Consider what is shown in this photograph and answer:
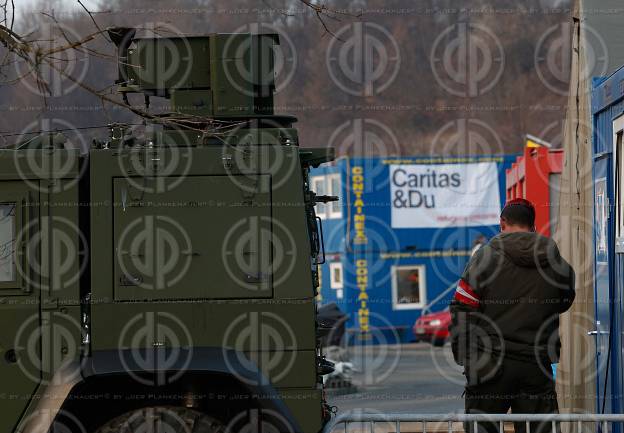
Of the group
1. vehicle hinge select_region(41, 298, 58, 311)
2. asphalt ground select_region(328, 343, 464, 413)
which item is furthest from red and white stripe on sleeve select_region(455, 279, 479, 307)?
asphalt ground select_region(328, 343, 464, 413)

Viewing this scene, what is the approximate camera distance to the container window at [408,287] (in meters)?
37.3

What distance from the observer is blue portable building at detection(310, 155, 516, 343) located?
120ft

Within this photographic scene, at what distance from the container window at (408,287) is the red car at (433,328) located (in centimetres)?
127

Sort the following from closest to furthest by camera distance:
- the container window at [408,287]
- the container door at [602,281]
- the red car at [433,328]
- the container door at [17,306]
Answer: the container door at [17,306], the container door at [602,281], the red car at [433,328], the container window at [408,287]

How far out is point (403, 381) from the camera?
82.4 ft

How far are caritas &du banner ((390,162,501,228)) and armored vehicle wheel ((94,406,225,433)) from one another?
30591 millimetres

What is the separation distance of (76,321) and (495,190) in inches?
1246

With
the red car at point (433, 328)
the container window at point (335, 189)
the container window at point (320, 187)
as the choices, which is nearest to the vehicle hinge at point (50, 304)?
the red car at point (433, 328)

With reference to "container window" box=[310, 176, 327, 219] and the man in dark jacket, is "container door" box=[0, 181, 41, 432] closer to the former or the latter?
the man in dark jacket

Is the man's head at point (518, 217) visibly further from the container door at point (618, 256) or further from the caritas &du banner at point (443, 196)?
the caritas &du banner at point (443, 196)

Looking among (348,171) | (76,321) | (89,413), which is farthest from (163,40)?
(348,171)

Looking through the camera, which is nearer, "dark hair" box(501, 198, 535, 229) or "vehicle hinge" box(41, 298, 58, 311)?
"vehicle hinge" box(41, 298, 58, 311)

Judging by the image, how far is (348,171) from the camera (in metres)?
35.9

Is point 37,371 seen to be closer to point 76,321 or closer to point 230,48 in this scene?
point 76,321
